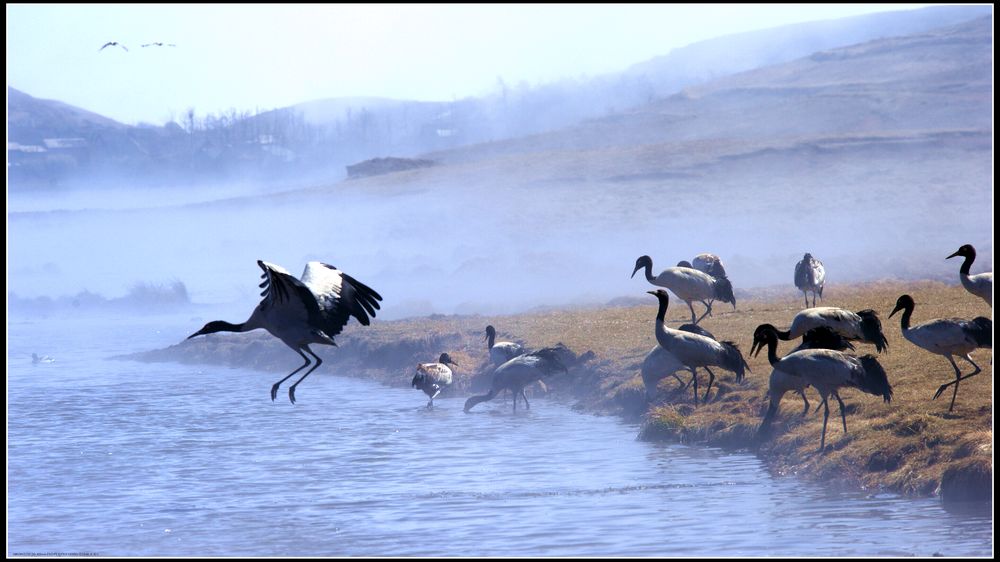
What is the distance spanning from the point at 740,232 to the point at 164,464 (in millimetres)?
33467

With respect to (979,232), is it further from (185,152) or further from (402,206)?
(185,152)

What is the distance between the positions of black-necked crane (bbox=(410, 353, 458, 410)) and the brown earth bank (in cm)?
164

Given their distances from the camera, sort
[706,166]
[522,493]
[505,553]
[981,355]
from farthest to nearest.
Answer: [706,166]
[981,355]
[522,493]
[505,553]

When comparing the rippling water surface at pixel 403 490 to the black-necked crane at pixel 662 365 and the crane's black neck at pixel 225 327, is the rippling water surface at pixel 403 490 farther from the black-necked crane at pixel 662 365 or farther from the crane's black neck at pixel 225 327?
the crane's black neck at pixel 225 327

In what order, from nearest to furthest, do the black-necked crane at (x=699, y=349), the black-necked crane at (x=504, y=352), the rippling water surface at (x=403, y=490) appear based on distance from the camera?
the rippling water surface at (x=403, y=490) → the black-necked crane at (x=699, y=349) → the black-necked crane at (x=504, y=352)

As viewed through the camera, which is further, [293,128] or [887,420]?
[293,128]

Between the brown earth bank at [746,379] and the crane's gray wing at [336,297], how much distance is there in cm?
447

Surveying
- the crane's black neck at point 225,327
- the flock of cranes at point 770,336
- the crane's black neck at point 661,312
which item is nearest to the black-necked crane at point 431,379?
the flock of cranes at point 770,336

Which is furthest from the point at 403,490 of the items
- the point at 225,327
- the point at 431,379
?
the point at 431,379

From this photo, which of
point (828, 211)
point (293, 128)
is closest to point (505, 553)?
point (828, 211)

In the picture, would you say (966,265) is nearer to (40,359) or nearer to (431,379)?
(431,379)

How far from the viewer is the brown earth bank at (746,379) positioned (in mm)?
12344

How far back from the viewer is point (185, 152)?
353 feet

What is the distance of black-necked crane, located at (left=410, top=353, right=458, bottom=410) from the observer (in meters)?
19.2
